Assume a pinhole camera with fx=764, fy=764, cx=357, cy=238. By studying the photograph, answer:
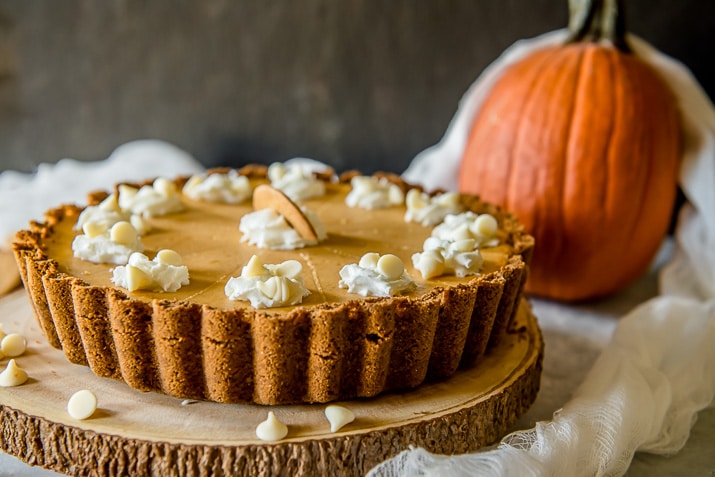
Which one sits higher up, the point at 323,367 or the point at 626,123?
the point at 626,123

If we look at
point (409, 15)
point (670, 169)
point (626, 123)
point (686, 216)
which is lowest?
point (686, 216)

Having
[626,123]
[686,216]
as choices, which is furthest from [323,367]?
[686,216]

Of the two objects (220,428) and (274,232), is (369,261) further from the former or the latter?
(220,428)

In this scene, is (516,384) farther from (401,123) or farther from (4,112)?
(4,112)

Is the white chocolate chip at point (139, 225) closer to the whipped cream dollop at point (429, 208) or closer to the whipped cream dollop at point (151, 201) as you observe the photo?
the whipped cream dollop at point (151, 201)

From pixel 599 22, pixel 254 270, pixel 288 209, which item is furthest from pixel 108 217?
pixel 599 22

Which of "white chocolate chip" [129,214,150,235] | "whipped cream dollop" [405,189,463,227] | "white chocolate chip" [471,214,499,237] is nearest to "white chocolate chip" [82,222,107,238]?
"white chocolate chip" [129,214,150,235]

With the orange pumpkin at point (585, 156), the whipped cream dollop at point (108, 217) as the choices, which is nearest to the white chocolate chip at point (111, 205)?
the whipped cream dollop at point (108, 217)

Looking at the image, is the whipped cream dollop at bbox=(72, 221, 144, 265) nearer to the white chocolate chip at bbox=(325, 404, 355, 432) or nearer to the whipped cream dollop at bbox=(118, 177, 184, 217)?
the whipped cream dollop at bbox=(118, 177, 184, 217)
